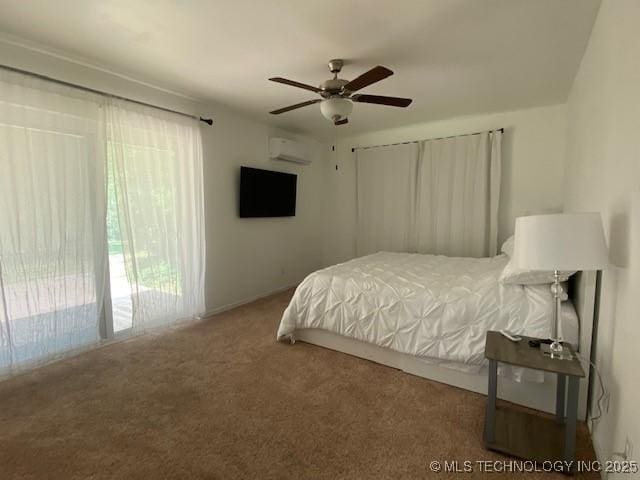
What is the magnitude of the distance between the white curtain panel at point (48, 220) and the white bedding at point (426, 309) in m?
1.74

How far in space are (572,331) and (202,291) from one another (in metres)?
3.31

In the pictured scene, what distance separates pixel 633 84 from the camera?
1306 millimetres

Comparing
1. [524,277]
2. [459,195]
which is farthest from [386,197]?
[524,277]

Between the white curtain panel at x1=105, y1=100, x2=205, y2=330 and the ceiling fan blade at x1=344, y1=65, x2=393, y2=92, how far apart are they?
1.92m

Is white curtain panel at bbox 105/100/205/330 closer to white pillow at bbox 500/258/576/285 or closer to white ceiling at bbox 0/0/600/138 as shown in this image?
Result: white ceiling at bbox 0/0/600/138

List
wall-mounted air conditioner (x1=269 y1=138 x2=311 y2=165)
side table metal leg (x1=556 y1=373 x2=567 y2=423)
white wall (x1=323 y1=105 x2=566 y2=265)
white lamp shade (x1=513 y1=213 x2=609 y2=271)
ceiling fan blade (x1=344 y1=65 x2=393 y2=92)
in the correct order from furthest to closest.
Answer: wall-mounted air conditioner (x1=269 y1=138 x2=311 y2=165) < white wall (x1=323 y1=105 x2=566 y2=265) < ceiling fan blade (x1=344 y1=65 x2=393 y2=92) < side table metal leg (x1=556 y1=373 x2=567 y2=423) < white lamp shade (x1=513 y1=213 x2=609 y2=271)

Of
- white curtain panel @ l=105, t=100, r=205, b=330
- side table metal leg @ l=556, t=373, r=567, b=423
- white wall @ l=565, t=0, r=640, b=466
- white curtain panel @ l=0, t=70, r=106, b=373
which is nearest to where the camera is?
white wall @ l=565, t=0, r=640, b=466

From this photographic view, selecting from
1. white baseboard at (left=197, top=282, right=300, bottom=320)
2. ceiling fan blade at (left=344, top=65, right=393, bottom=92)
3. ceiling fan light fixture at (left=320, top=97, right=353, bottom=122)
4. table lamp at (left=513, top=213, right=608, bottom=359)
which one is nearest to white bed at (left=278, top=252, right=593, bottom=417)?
table lamp at (left=513, top=213, right=608, bottom=359)

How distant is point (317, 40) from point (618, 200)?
2.00 meters

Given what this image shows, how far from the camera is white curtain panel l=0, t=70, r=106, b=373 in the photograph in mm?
2223

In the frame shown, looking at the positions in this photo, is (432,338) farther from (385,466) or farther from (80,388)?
(80,388)

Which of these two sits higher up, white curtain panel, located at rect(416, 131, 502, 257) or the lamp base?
white curtain panel, located at rect(416, 131, 502, 257)

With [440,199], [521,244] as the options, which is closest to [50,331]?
[521,244]

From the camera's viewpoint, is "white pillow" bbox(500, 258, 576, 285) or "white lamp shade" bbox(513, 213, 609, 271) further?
"white pillow" bbox(500, 258, 576, 285)
